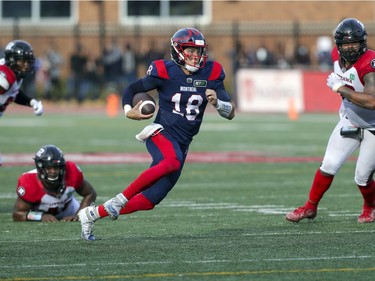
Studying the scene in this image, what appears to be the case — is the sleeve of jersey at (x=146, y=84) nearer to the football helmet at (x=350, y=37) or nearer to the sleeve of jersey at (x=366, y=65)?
the football helmet at (x=350, y=37)

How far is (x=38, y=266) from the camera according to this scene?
24.8 feet

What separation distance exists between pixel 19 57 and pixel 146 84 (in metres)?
3.27

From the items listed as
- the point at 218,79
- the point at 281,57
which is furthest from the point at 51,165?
the point at 281,57

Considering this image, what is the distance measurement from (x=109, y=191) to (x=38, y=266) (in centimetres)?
564

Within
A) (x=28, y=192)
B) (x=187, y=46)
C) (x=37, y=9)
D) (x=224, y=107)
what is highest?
(x=37, y=9)

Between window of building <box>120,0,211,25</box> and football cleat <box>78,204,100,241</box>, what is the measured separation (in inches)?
1132

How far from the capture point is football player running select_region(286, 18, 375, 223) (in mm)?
9297

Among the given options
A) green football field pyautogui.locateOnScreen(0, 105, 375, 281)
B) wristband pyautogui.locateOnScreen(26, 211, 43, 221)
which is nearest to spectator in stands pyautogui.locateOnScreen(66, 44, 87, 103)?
green football field pyautogui.locateOnScreen(0, 105, 375, 281)

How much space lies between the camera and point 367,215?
9906 mm

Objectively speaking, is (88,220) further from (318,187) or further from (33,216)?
(318,187)

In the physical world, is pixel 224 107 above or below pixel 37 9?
below

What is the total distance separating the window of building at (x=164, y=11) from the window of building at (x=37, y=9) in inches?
78.5

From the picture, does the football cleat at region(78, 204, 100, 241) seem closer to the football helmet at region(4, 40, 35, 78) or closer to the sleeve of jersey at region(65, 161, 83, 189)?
the sleeve of jersey at region(65, 161, 83, 189)

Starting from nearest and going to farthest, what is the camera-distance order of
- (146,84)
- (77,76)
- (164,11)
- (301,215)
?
(146,84) → (301,215) → (77,76) → (164,11)
